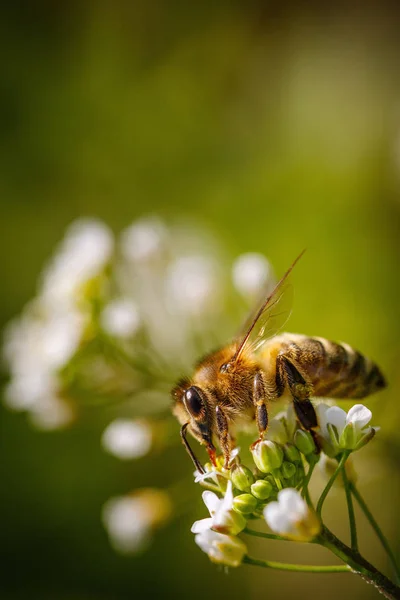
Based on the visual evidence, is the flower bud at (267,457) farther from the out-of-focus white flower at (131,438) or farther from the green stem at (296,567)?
the out-of-focus white flower at (131,438)

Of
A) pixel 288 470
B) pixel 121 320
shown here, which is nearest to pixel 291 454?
pixel 288 470

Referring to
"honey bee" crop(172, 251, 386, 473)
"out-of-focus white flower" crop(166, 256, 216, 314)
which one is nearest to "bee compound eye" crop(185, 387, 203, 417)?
"honey bee" crop(172, 251, 386, 473)

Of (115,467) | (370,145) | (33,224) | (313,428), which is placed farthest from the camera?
(33,224)

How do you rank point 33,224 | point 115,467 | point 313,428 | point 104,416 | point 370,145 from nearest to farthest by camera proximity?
1. point 313,428
2. point 104,416
3. point 115,467
4. point 370,145
5. point 33,224

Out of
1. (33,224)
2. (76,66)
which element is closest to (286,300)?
(33,224)

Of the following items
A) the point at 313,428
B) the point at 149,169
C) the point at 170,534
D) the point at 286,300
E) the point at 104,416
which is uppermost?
the point at 286,300

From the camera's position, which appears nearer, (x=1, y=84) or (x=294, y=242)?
(x=294, y=242)

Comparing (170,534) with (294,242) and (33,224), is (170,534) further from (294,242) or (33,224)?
A: (33,224)

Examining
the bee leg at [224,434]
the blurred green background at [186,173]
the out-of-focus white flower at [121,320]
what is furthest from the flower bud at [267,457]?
the blurred green background at [186,173]
